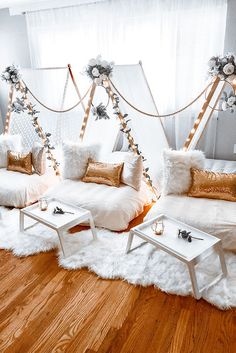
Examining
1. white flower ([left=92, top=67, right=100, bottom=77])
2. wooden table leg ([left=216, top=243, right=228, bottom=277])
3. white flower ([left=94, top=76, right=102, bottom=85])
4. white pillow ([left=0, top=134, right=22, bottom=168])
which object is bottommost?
wooden table leg ([left=216, top=243, right=228, bottom=277])

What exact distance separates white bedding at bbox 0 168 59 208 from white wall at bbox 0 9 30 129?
197cm

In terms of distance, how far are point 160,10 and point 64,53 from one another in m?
1.48

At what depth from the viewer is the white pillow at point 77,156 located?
3.52 m

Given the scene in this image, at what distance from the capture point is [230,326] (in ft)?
6.30

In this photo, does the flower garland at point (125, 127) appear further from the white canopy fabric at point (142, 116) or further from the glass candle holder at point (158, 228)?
the glass candle holder at point (158, 228)

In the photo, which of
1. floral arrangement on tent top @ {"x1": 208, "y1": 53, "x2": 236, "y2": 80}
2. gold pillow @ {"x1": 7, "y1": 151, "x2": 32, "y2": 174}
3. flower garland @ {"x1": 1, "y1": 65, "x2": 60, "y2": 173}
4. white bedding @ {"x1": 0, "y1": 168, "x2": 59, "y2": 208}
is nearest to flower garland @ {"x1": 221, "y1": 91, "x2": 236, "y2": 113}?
floral arrangement on tent top @ {"x1": 208, "y1": 53, "x2": 236, "y2": 80}

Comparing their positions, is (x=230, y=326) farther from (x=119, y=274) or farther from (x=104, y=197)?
(x=104, y=197)

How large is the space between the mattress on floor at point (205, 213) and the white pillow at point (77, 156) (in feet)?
3.62

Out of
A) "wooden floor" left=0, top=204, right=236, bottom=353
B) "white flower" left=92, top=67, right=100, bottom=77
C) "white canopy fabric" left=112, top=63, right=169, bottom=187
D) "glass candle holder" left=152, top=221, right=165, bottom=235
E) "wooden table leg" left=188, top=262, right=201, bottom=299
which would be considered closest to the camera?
"wooden floor" left=0, top=204, right=236, bottom=353

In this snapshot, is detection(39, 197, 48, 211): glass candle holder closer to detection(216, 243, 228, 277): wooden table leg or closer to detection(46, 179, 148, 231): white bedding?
detection(46, 179, 148, 231): white bedding

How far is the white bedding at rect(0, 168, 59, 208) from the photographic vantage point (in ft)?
11.4

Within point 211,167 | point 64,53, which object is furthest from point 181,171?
point 64,53

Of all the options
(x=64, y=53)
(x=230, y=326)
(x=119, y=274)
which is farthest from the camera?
(x=64, y=53)

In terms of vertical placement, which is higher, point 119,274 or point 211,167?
point 211,167
